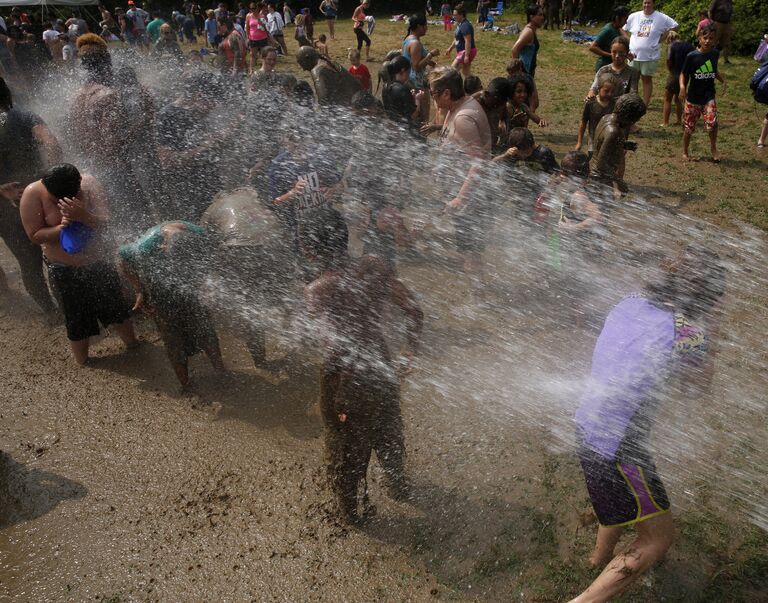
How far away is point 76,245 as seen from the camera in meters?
4.97

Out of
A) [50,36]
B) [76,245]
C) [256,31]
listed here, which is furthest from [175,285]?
[50,36]

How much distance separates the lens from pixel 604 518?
296 centimetres

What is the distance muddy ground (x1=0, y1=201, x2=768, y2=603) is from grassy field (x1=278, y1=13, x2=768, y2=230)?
100 inches

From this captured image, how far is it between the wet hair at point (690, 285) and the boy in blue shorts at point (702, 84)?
6.28 meters

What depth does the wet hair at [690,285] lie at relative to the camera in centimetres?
285

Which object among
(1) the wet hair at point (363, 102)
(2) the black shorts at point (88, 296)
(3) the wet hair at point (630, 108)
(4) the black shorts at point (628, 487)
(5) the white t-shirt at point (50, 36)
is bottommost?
(2) the black shorts at point (88, 296)

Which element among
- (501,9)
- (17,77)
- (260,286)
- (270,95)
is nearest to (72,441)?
(260,286)

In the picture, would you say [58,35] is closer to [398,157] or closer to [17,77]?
[17,77]

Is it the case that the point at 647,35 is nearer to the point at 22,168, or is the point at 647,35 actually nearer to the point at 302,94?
the point at 302,94

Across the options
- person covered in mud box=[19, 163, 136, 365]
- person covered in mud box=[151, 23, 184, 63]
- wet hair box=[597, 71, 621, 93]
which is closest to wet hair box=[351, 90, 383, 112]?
wet hair box=[597, 71, 621, 93]

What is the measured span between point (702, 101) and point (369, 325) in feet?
25.0

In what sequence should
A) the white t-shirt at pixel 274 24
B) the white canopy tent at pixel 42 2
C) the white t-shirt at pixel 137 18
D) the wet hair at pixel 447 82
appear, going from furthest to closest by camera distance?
the white t-shirt at pixel 137 18 < the white canopy tent at pixel 42 2 < the white t-shirt at pixel 274 24 < the wet hair at pixel 447 82

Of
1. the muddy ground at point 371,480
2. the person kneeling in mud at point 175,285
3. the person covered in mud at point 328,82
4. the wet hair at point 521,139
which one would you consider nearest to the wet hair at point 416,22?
the person covered in mud at point 328,82

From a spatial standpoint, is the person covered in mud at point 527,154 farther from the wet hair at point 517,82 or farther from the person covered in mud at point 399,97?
the person covered in mud at point 399,97
